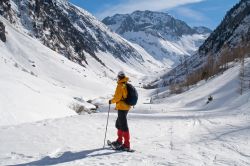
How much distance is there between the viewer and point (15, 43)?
99125 mm

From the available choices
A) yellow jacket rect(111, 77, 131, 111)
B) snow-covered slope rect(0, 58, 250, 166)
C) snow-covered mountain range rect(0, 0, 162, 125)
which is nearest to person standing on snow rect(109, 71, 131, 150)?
yellow jacket rect(111, 77, 131, 111)

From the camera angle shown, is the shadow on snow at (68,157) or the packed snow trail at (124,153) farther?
the packed snow trail at (124,153)

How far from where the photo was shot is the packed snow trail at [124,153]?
1097cm

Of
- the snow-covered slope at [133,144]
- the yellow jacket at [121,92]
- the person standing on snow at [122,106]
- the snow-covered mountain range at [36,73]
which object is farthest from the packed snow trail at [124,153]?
the snow-covered mountain range at [36,73]

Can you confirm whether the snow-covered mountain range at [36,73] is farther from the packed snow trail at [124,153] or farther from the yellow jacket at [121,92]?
the yellow jacket at [121,92]

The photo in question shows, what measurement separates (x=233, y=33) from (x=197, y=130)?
188 meters

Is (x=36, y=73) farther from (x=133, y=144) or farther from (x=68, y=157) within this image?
(x=68, y=157)

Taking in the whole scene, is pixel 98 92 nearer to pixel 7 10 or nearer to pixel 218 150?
pixel 7 10

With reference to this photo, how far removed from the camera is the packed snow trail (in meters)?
11.0

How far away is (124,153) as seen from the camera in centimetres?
1189

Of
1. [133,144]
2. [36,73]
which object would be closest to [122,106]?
[133,144]

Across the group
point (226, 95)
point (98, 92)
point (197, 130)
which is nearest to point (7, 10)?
point (98, 92)

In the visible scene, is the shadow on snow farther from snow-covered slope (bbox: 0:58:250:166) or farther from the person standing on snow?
the person standing on snow

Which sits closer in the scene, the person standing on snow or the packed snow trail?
the packed snow trail
